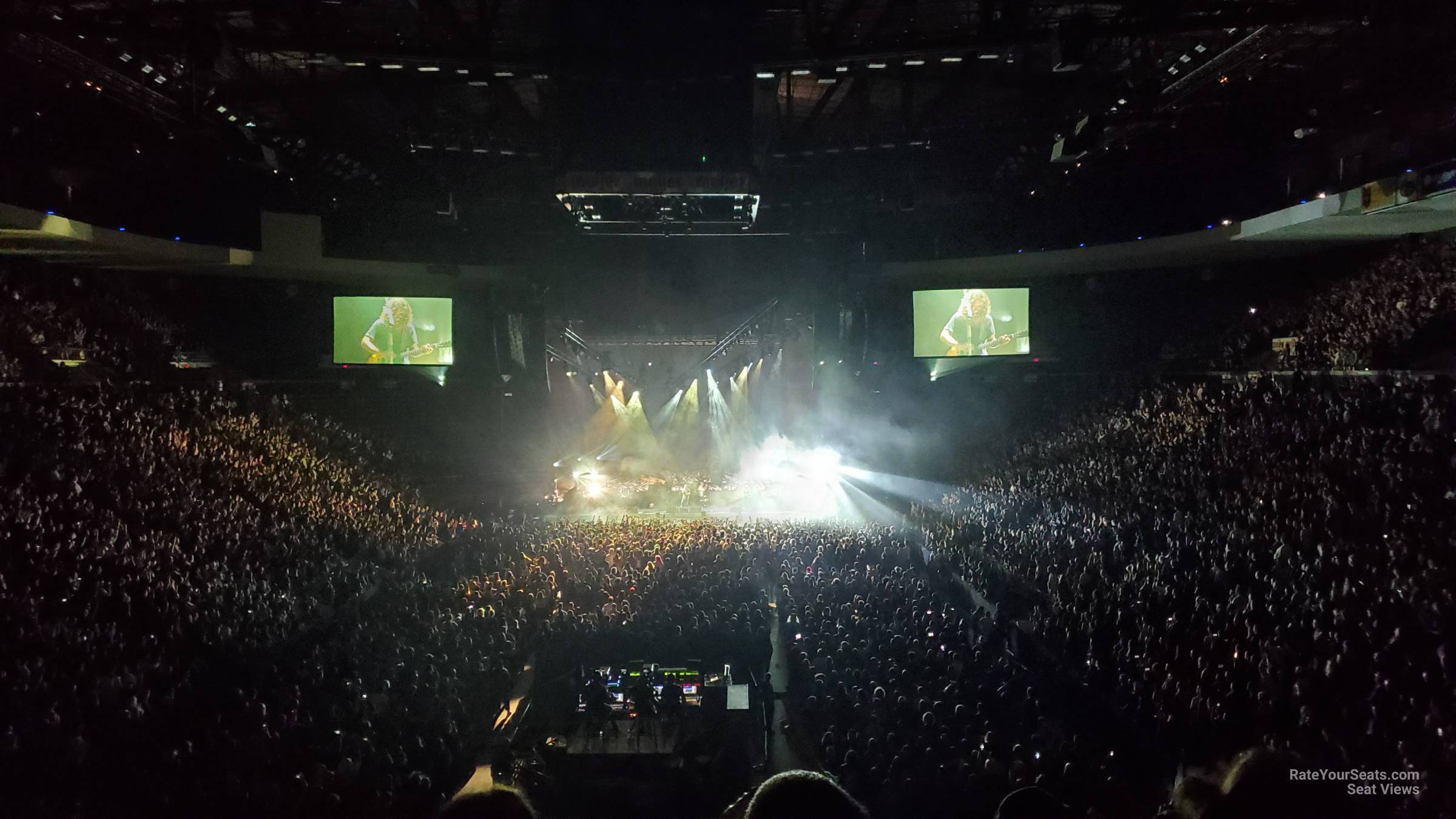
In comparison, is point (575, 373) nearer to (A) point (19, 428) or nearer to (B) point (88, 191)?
(B) point (88, 191)

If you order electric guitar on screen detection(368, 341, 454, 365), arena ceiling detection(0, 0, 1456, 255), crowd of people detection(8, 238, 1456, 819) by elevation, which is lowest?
crowd of people detection(8, 238, 1456, 819)

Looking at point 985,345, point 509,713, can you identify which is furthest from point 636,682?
point 985,345

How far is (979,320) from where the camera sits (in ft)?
43.5

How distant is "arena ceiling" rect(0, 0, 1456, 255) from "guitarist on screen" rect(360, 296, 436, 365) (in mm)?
1222

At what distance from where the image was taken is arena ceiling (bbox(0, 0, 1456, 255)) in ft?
17.9

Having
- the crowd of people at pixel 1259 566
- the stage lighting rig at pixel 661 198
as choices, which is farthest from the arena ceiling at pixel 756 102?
the crowd of people at pixel 1259 566

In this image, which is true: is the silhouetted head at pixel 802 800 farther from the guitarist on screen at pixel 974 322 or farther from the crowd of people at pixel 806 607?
the guitarist on screen at pixel 974 322

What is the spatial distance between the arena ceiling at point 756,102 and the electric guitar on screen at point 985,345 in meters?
1.80

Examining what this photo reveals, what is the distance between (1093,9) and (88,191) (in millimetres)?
12054

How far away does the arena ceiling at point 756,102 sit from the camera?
545 centimetres

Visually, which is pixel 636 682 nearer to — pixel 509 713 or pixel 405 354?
pixel 509 713

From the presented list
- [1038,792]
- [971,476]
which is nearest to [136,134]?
[1038,792]

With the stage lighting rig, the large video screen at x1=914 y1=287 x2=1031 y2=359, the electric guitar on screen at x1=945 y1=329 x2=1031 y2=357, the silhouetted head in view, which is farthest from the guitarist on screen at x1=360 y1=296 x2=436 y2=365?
the silhouetted head

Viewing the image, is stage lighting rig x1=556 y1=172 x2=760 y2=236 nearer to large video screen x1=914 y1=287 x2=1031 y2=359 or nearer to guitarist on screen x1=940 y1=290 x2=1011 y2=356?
large video screen x1=914 y1=287 x2=1031 y2=359
